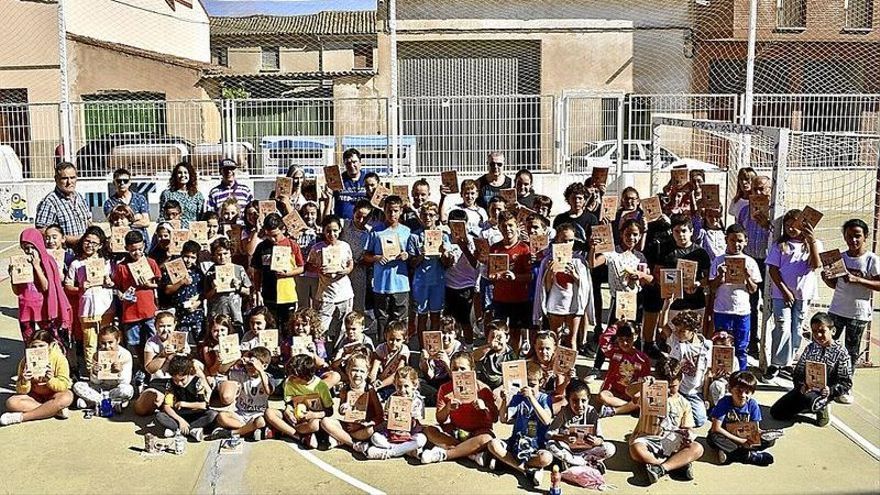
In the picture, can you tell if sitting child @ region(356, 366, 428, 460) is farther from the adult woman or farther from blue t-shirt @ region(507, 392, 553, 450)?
the adult woman

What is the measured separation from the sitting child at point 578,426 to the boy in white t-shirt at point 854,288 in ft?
7.50

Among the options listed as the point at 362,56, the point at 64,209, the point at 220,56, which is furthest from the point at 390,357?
the point at 220,56

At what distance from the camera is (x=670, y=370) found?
620 centimetres

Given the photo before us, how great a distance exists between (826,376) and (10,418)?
579 cm

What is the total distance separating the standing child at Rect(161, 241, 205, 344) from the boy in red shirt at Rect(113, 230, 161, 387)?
173 mm

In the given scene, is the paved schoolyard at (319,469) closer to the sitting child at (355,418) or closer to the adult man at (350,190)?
the sitting child at (355,418)

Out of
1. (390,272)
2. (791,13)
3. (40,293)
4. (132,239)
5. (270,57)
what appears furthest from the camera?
(270,57)

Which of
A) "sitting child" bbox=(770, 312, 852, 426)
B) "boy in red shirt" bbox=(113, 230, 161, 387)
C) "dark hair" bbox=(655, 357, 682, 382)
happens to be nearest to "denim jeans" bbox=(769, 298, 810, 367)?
"sitting child" bbox=(770, 312, 852, 426)

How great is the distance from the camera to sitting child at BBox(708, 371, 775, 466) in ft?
19.0

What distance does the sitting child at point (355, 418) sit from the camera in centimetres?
602

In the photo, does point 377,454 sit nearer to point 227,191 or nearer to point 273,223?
point 273,223

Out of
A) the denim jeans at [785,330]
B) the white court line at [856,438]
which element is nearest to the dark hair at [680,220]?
the denim jeans at [785,330]

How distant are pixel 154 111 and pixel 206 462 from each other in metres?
12.2

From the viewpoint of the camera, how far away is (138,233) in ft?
23.5
